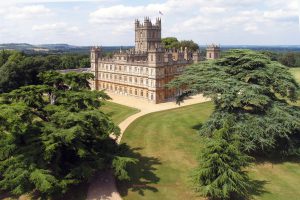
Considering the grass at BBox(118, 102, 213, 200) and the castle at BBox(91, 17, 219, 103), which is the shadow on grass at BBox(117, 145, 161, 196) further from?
the castle at BBox(91, 17, 219, 103)

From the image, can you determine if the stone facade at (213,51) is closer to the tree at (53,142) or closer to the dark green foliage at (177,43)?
the dark green foliage at (177,43)

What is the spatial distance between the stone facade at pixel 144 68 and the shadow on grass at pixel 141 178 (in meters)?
26.2

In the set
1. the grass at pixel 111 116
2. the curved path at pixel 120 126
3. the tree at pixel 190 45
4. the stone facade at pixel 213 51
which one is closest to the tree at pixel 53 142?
the grass at pixel 111 116

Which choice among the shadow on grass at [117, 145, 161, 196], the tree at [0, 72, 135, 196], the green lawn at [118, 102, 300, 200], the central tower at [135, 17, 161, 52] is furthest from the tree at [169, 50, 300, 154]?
the central tower at [135, 17, 161, 52]

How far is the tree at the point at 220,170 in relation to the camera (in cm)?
2006

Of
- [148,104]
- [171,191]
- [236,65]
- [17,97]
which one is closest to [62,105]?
[17,97]

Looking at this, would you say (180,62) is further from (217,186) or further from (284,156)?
(217,186)

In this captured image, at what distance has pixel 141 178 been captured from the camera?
26328 mm

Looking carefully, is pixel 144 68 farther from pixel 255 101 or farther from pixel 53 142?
pixel 53 142

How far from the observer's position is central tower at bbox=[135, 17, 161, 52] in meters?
75.5

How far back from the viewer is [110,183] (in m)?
25.3

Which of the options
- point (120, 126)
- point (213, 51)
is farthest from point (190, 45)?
point (120, 126)

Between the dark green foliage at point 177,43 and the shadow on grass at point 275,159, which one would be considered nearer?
the shadow on grass at point 275,159

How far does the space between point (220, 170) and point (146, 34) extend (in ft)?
195
